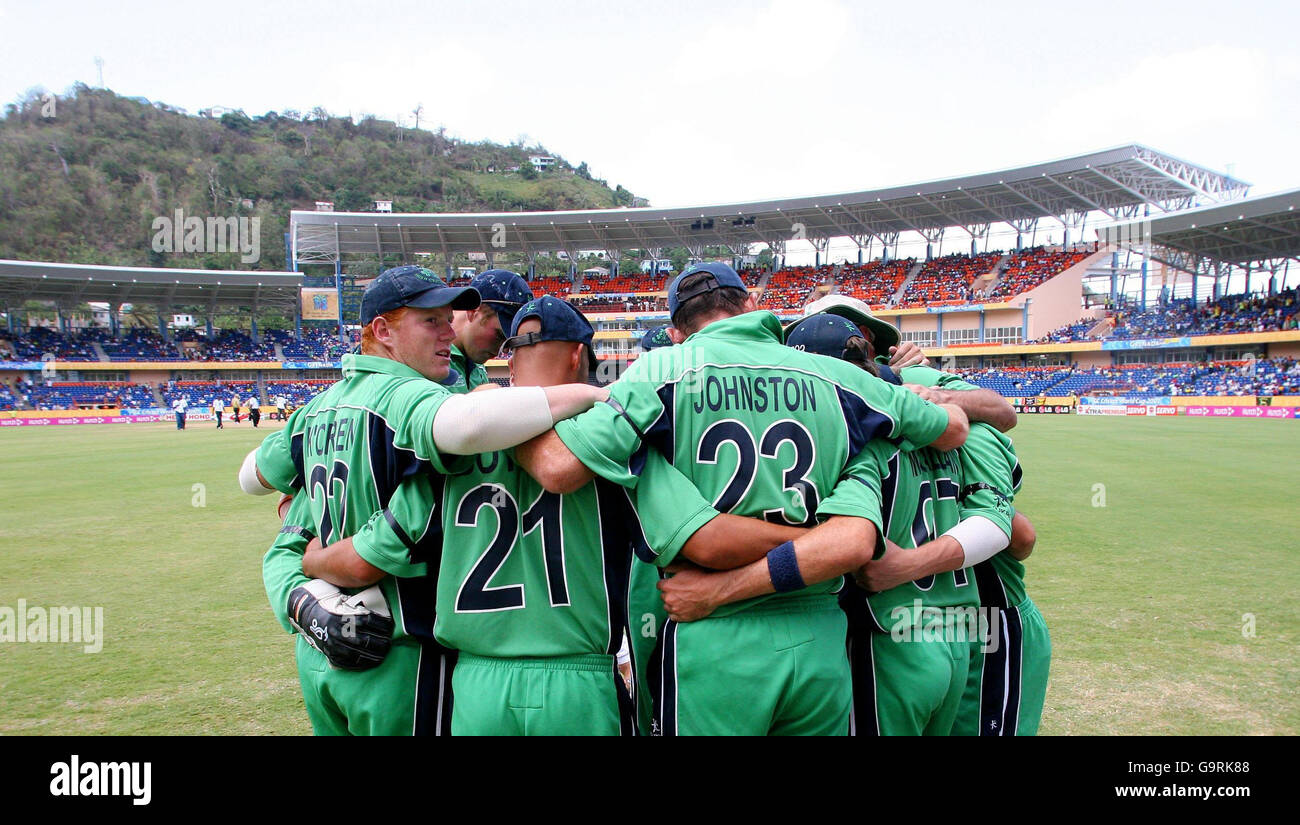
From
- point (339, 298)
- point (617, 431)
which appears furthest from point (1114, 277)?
point (617, 431)

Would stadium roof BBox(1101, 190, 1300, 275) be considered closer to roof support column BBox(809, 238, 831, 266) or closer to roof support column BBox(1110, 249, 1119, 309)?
roof support column BBox(1110, 249, 1119, 309)

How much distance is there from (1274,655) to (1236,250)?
52.9 m

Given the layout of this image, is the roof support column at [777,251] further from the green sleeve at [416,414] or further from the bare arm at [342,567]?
the bare arm at [342,567]

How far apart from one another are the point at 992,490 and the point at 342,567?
2331mm

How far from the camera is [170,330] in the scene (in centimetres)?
5984

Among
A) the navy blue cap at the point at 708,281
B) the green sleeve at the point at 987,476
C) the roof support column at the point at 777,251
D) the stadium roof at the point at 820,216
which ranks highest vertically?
the stadium roof at the point at 820,216

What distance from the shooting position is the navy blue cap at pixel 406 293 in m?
2.51

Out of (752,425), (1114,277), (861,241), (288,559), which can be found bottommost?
(288,559)

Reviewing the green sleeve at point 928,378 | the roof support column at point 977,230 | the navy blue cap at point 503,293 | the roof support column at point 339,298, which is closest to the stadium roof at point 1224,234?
the roof support column at point 977,230

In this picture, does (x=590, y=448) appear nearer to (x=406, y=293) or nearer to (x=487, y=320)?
(x=406, y=293)

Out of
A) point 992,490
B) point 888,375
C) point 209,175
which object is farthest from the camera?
point 209,175

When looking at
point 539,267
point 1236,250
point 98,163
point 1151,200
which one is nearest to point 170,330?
point 539,267

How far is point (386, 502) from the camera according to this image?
7.72 feet

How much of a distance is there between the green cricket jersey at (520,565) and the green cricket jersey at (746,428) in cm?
11
